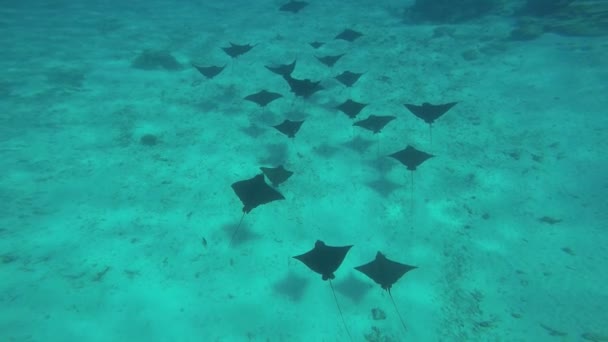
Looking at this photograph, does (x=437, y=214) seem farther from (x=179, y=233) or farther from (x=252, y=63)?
(x=252, y=63)

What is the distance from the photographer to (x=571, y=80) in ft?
31.1

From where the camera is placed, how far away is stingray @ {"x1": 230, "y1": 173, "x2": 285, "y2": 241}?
223 inches

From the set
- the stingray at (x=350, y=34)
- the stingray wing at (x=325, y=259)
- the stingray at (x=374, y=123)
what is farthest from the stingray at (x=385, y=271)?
the stingray at (x=350, y=34)

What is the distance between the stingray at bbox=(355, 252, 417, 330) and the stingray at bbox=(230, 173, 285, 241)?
1879 millimetres

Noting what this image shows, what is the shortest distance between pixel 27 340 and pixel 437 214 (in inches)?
265

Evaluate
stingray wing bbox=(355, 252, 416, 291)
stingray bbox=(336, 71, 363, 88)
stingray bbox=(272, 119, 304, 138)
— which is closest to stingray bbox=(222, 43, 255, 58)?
stingray bbox=(336, 71, 363, 88)

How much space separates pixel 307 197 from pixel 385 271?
7.86ft

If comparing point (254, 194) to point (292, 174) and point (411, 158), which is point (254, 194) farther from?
point (411, 158)

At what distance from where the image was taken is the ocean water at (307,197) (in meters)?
4.81

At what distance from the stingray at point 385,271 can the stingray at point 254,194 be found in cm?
188

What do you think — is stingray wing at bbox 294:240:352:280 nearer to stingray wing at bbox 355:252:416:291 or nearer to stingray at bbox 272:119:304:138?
stingray wing at bbox 355:252:416:291

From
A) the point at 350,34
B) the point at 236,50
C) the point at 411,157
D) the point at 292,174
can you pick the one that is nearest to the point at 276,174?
the point at 292,174

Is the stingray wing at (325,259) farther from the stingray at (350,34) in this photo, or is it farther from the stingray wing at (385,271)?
the stingray at (350,34)

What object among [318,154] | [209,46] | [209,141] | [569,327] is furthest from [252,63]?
[569,327]
